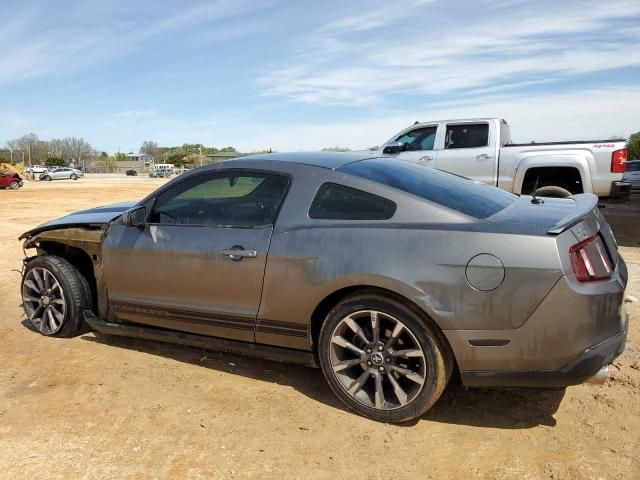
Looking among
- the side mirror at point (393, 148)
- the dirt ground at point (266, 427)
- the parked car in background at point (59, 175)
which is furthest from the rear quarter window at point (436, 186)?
the parked car in background at point (59, 175)

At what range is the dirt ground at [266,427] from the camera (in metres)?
2.72

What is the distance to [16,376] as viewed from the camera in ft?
12.9

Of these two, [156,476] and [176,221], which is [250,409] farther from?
[176,221]

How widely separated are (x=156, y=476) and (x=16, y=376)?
6.20ft

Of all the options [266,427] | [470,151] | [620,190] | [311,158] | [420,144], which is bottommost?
[266,427]

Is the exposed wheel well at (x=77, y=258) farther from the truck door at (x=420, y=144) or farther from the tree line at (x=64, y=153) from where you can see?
the tree line at (x=64, y=153)

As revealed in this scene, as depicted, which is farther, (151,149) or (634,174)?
(151,149)

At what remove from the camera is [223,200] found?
3.83 meters

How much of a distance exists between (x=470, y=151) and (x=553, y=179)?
148 cm

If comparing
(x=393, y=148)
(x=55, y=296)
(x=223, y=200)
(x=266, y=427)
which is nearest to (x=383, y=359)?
(x=266, y=427)

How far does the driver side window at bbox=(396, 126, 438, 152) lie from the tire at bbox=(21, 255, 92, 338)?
23.4 feet

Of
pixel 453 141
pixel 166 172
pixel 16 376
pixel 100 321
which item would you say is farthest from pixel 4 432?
pixel 166 172

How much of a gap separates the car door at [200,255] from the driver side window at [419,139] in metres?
6.94

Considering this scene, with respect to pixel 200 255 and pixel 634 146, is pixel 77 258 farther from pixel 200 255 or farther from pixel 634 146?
pixel 634 146
